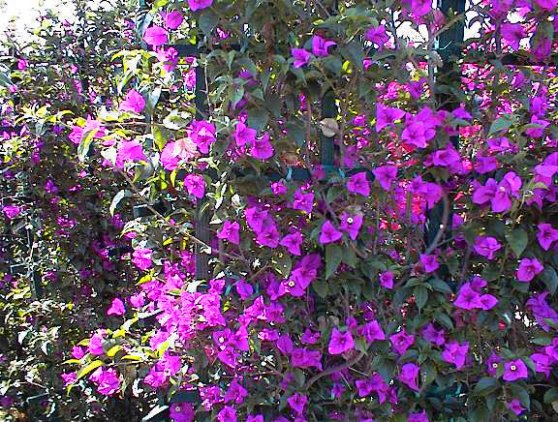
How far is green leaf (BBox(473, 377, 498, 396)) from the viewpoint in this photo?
1.62 m

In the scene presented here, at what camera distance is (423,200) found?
5.63 feet

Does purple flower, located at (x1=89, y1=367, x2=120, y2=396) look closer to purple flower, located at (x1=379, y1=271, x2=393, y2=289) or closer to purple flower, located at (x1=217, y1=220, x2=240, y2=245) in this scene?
purple flower, located at (x1=217, y1=220, x2=240, y2=245)

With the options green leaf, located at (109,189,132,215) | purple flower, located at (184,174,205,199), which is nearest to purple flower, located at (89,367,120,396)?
green leaf, located at (109,189,132,215)

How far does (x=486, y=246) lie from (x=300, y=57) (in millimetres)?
630

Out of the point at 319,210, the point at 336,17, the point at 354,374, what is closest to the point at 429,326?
the point at 354,374

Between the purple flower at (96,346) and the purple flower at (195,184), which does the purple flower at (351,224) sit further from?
the purple flower at (96,346)

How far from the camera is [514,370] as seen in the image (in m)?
1.58

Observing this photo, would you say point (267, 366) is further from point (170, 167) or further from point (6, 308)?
point (6, 308)

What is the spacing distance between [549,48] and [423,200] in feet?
1.55

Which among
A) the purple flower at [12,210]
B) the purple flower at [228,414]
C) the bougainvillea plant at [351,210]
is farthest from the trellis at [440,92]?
the purple flower at [12,210]

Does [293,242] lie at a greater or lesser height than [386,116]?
lesser

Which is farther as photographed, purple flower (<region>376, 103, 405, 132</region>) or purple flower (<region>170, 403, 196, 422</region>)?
purple flower (<region>170, 403, 196, 422</region>)

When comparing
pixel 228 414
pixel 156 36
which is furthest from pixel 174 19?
pixel 228 414

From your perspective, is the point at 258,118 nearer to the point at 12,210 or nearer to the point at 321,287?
the point at 321,287
